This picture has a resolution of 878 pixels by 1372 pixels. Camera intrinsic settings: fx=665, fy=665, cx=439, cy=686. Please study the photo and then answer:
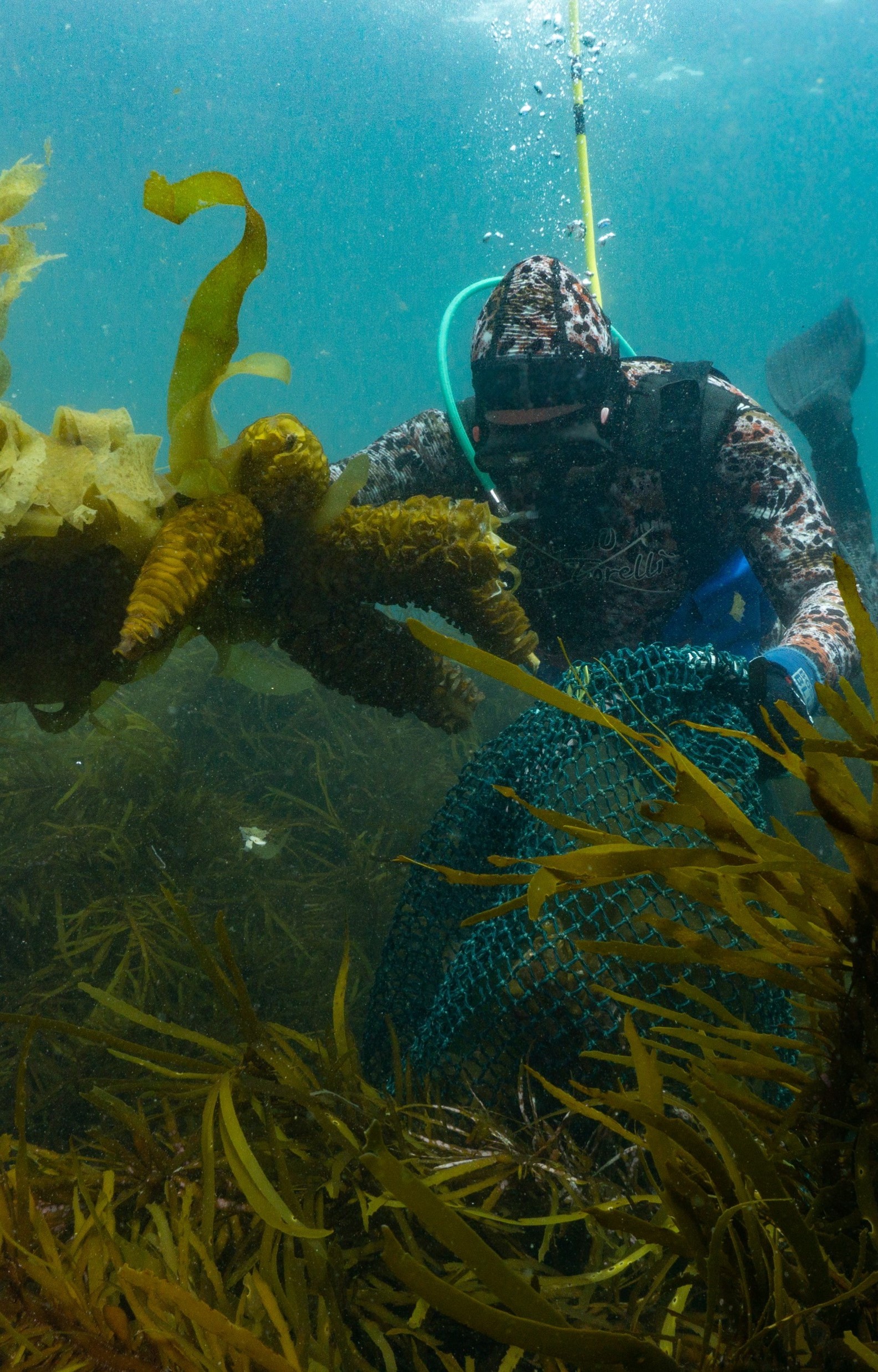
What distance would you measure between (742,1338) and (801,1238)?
0.56 ft

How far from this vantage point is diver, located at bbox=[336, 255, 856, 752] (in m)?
2.91

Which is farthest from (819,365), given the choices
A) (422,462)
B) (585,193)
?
(422,462)

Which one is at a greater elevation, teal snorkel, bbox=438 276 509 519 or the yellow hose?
the yellow hose

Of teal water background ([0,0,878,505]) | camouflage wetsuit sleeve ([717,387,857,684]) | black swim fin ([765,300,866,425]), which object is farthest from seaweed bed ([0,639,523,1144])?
teal water background ([0,0,878,505])

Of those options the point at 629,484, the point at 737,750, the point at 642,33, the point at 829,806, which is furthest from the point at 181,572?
the point at 642,33

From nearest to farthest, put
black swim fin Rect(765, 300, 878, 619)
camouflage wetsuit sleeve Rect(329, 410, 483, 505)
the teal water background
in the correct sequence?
camouflage wetsuit sleeve Rect(329, 410, 483, 505)
black swim fin Rect(765, 300, 878, 619)
the teal water background

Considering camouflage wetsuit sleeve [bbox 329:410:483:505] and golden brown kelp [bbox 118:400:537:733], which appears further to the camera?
camouflage wetsuit sleeve [bbox 329:410:483:505]

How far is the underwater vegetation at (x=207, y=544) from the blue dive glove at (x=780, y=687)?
30.3 inches

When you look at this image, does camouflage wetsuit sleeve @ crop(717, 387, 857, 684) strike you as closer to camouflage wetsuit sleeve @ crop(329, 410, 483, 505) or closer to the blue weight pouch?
the blue weight pouch

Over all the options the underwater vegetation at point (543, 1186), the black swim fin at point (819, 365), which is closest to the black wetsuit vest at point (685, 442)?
the underwater vegetation at point (543, 1186)

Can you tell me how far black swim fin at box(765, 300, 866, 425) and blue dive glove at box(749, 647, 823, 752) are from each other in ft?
18.4

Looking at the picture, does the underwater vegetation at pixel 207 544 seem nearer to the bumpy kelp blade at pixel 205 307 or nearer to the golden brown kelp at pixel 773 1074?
the bumpy kelp blade at pixel 205 307

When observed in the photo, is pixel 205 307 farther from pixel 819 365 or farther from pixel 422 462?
pixel 819 365

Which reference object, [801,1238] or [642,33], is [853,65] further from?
[801,1238]
